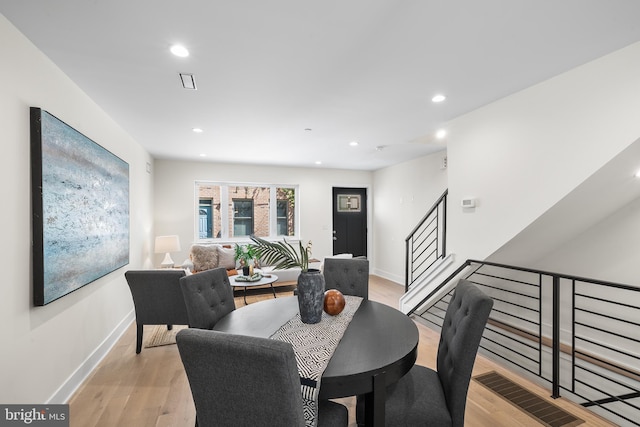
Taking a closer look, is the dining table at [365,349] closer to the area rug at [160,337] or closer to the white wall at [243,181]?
the area rug at [160,337]

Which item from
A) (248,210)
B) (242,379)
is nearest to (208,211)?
(248,210)

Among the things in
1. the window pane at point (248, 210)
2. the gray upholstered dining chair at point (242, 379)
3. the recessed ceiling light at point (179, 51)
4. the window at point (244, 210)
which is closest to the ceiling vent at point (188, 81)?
the recessed ceiling light at point (179, 51)

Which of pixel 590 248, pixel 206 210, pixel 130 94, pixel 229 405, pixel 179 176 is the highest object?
pixel 130 94

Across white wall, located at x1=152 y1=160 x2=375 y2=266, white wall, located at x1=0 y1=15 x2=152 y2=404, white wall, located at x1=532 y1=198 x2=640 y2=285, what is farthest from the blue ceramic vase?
white wall, located at x1=152 y1=160 x2=375 y2=266

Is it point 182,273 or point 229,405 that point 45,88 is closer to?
point 182,273

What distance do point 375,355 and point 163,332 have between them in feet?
10.2

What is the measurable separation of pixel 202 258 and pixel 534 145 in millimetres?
4702

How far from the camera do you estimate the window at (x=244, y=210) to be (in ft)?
19.8

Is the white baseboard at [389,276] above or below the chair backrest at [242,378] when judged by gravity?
below

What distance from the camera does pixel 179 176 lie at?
5.70m

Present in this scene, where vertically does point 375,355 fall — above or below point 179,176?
below

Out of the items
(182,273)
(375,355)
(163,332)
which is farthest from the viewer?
(163,332)

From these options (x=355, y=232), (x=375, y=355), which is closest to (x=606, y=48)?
(x=375, y=355)

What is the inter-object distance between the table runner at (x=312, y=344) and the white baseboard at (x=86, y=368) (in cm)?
179
